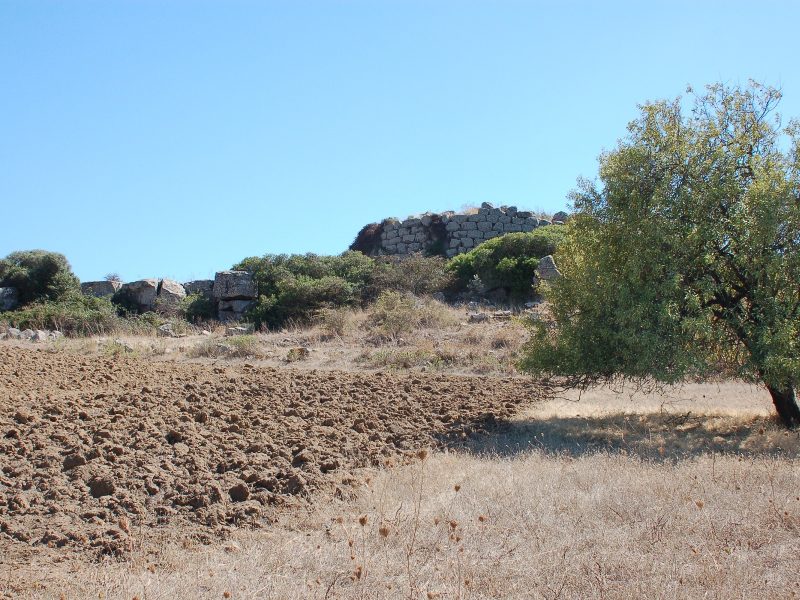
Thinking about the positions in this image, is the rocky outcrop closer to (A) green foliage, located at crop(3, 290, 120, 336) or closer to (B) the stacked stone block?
Result: (A) green foliage, located at crop(3, 290, 120, 336)

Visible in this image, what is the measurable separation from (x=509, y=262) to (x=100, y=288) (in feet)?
47.0

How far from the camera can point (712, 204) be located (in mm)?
11508

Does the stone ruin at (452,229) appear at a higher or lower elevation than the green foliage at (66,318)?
higher

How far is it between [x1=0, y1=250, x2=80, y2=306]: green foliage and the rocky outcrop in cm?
481

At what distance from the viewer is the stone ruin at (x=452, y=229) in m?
34.3

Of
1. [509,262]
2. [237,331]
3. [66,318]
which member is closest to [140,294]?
[66,318]

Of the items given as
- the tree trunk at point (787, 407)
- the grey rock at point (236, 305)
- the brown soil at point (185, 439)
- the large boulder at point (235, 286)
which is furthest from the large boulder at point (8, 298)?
the tree trunk at point (787, 407)

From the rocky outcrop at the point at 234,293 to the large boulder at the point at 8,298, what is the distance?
6400 mm

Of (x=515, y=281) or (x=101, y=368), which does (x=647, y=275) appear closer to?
(x=101, y=368)

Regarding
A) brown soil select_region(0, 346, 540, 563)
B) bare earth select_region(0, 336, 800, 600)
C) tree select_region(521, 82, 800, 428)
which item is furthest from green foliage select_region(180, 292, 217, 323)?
tree select_region(521, 82, 800, 428)

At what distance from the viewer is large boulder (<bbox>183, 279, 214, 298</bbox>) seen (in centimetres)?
2786

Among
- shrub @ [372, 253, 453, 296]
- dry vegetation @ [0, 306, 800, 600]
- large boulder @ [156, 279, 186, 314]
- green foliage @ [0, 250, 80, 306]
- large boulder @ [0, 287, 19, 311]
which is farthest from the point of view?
shrub @ [372, 253, 453, 296]

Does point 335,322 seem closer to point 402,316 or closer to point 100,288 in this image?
point 402,316

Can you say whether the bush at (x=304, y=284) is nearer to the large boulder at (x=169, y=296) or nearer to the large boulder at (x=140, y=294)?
the large boulder at (x=169, y=296)
